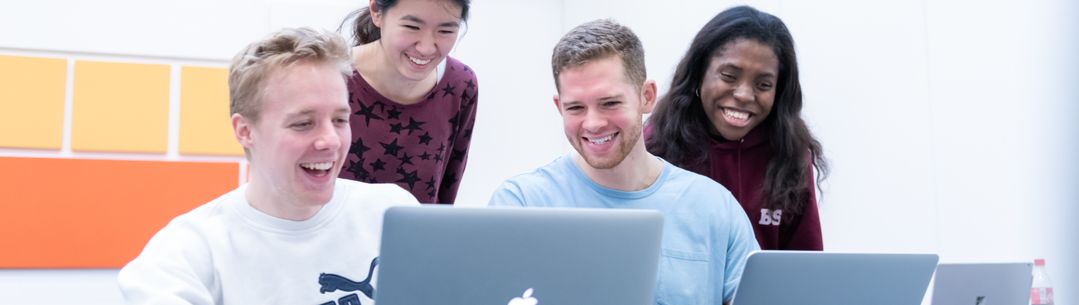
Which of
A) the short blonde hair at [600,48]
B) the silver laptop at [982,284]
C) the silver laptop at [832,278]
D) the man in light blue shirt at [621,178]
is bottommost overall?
the silver laptop at [982,284]

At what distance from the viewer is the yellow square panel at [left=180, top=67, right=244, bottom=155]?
4.34 m

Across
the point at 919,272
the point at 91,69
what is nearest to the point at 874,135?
the point at 919,272

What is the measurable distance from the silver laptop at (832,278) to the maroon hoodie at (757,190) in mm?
951

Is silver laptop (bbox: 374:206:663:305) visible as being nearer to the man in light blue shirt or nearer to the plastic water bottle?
the man in light blue shirt

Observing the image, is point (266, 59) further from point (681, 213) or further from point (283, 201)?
point (681, 213)

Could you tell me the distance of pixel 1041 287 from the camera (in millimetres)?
2590

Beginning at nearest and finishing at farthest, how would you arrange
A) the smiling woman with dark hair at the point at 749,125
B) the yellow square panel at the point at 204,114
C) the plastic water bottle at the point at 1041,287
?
the smiling woman with dark hair at the point at 749,125
the plastic water bottle at the point at 1041,287
the yellow square panel at the point at 204,114

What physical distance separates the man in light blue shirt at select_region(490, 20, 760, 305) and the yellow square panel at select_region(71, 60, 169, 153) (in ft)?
9.58

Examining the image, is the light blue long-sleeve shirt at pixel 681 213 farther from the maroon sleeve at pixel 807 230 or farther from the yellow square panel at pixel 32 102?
the yellow square panel at pixel 32 102

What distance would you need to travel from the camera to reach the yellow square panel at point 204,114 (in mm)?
4336

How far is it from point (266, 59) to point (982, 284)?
3.99ft

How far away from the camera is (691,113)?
7.98 ft

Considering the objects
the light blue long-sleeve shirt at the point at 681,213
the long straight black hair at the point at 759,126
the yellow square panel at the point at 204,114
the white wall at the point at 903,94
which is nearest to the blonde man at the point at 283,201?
the light blue long-sleeve shirt at the point at 681,213

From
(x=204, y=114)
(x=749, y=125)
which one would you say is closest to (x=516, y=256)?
(x=749, y=125)
